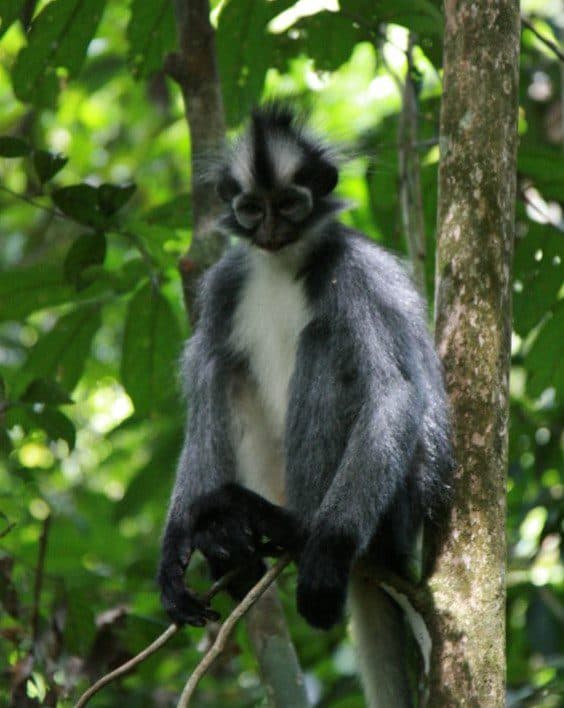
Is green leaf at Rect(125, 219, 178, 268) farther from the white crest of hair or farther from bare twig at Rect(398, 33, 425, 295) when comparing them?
bare twig at Rect(398, 33, 425, 295)

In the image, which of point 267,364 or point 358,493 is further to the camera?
point 267,364

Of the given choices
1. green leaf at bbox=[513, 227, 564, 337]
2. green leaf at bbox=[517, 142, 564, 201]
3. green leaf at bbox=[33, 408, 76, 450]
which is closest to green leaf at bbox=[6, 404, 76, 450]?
green leaf at bbox=[33, 408, 76, 450]

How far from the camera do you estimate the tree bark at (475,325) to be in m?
3.12

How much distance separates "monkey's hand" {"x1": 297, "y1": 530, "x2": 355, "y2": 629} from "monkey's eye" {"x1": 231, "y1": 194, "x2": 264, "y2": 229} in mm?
1631

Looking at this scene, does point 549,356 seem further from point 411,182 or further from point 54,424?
point 54,424

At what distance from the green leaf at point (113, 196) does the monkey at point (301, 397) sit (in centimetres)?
46

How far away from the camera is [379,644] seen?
436 cm

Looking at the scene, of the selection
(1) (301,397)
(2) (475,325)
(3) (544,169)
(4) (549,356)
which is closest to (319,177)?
(3) (544,169)

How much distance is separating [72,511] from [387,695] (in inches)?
66.5

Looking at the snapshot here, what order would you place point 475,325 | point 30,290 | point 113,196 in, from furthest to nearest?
point 30,290, point 113,196, point 475,325

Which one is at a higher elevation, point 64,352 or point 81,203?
point 81,203

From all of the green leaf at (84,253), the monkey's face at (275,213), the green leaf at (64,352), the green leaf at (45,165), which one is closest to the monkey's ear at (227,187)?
the monkey's face at (275,213)

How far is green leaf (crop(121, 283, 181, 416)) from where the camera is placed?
5.25 m

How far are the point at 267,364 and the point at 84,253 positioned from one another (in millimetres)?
947
